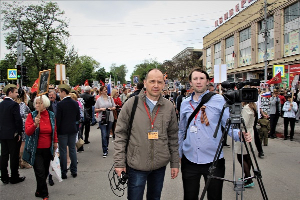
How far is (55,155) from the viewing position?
16.1 ft

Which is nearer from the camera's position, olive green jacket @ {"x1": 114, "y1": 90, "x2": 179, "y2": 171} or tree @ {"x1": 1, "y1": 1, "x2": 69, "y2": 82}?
olive green jacket @ {"x1": 114, "y1": 90, "x2": 179, "y2": 171}

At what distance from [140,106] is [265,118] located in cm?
705

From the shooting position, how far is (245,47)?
36.2m

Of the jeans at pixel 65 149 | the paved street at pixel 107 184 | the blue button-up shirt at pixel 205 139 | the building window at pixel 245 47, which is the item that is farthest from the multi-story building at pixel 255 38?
the blue button-up shirt at pixel 205 139

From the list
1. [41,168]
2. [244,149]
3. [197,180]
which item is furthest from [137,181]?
[244,149]

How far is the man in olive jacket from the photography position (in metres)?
2.77

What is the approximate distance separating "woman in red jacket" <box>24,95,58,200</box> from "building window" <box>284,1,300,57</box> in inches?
1018

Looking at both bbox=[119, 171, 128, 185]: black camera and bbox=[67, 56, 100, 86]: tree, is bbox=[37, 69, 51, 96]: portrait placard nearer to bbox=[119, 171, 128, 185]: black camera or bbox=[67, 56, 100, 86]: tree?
bbox=[119, 171, 128, 185]: black camera

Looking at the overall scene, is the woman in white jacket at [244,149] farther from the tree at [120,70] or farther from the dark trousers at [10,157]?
the tree at [120,70]

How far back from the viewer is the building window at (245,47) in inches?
1382

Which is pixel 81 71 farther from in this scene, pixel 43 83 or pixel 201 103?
pixel 201 103

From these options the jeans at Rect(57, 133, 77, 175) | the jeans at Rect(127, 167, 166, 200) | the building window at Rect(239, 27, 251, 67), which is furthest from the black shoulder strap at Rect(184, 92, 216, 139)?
the building window at Rect(239, 27, 251, 67)

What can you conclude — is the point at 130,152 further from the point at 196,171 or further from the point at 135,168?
the point at 196,171

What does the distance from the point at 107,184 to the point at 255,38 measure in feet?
107
